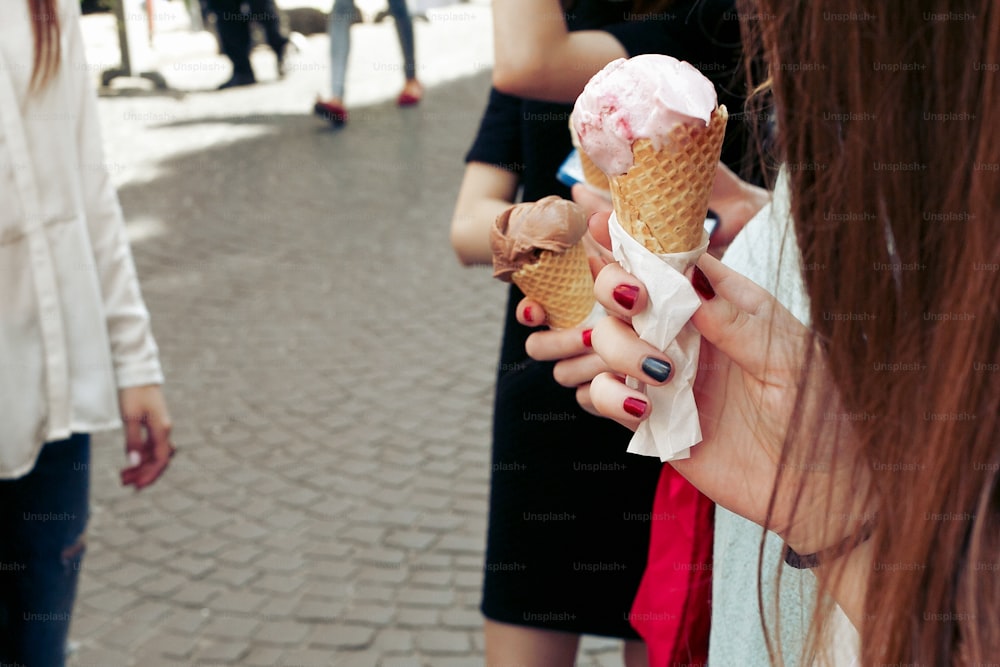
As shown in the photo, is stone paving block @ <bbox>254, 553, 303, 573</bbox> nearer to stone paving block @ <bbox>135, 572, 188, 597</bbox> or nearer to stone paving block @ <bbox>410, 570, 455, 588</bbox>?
stone paving block @ <bbox>135, 572, 188, 597</bbox>

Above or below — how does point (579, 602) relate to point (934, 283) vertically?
below

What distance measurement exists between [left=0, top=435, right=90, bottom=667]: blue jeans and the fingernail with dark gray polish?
1.40 metres

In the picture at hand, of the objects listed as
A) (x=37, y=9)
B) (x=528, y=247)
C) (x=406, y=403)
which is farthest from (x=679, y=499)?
(x=406, y=403)

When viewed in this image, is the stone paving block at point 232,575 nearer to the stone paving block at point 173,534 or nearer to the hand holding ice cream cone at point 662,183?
the stone paving block at point 173,534

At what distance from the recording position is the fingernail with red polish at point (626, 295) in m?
0.96

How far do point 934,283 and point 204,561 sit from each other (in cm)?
314

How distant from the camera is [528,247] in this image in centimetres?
138

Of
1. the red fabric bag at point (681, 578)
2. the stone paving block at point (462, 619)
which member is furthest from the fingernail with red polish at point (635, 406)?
the stone paving block at point (462, 619)

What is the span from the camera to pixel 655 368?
38.5 inches

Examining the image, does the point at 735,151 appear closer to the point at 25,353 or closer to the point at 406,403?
the point at 25,353

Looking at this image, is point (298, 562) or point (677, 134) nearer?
point (677, 134)

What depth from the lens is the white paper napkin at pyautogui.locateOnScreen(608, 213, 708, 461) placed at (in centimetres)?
96

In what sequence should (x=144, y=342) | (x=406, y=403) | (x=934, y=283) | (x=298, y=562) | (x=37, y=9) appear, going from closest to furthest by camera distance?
1. (x=934, y=283)
2. (x=37, y=9)
3. (x=144, y=342)
4. (x=298, y=562)
5. (x=406, y=403)

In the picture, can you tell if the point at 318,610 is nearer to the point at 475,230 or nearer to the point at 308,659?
the point at 308,659
